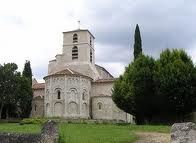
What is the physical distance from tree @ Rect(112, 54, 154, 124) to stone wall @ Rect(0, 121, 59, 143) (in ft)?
97.1

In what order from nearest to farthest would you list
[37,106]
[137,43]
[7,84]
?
[137,43]
[7,84]
[37,106]

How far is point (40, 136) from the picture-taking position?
18375 millimetres

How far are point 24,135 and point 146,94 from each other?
1185 inches

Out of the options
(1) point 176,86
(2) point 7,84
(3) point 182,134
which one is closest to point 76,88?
(2) point 7,84

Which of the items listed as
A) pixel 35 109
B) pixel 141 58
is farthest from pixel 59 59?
pixel 141 58

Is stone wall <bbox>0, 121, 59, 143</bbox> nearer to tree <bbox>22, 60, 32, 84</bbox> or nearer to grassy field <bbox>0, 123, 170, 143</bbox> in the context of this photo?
grassy field <bbox>0, 123, 170, 143</bbox>

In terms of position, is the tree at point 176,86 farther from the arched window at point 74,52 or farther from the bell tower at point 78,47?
the arched window at point 74,52

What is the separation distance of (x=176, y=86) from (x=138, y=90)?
4328 millimetres

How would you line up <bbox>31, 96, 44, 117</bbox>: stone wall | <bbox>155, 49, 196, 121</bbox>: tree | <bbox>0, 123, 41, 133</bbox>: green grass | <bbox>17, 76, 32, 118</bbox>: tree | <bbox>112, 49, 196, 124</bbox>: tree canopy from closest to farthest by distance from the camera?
<bbox>0, 123, 41, 133</bbox>: green grass → <bbox>155, 49, 196, 121</bbox>: tree → <bbox>112, 49, 196, 124</bbox>: tree canopy → <bbox>17, 76, 32, 118</bbox>: tree → <bbox>31, 96, 44, 117</bbox>: stone wall

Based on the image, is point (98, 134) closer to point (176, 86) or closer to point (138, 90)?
point (176, 86)

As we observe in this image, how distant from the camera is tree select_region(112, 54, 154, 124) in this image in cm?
4766

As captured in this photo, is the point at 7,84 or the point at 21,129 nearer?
the point at 21,129

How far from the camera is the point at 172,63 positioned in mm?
47500

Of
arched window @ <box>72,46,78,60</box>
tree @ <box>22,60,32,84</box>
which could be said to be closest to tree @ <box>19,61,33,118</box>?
tree @ <box>22,60,32,84</box>
